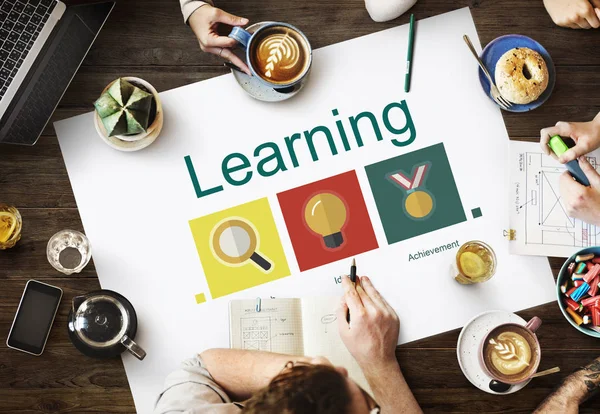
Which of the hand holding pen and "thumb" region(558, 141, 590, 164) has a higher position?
"thumb" region(558, 141, 590, 164)

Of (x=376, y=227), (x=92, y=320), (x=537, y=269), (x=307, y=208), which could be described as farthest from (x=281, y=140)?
(x=537, y=269)

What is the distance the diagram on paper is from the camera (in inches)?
53.4

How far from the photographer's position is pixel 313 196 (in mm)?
1400

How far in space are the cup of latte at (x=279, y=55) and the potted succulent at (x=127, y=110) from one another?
0.24 meters

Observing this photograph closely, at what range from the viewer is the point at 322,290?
1388 millimetres

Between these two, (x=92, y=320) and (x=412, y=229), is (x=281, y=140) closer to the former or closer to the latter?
(x=412, y=229)

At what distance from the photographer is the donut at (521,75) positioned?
1.36 m

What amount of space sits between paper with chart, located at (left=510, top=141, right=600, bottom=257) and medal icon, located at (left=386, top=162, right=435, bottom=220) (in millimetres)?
220

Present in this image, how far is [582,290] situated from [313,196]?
2.24 ft

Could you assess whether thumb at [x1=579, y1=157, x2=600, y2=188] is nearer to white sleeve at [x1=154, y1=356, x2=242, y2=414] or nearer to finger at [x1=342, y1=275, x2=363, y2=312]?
finger at [x1=342, y1=275, x2=363, y2=312]

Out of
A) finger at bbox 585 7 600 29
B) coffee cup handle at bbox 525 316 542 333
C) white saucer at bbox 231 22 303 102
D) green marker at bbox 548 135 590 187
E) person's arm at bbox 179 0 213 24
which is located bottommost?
coffee cup handle at bbox 525 316 542 333

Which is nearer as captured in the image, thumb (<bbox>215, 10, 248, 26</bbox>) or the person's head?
the person's head

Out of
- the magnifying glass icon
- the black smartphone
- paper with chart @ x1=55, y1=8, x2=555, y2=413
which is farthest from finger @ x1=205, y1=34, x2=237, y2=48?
the black smartphone

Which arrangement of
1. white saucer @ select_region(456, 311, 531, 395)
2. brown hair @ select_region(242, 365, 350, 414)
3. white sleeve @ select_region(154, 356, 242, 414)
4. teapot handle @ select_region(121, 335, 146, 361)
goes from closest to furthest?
brown hair @ select_region(242, 365, 350, 414) → white sleeve @ select_region(154, 356, 242, 414) → teapot handle @ select_region(121, 335, 146, 361) → white saucer @ select_region(456, 311, 531, 395)
